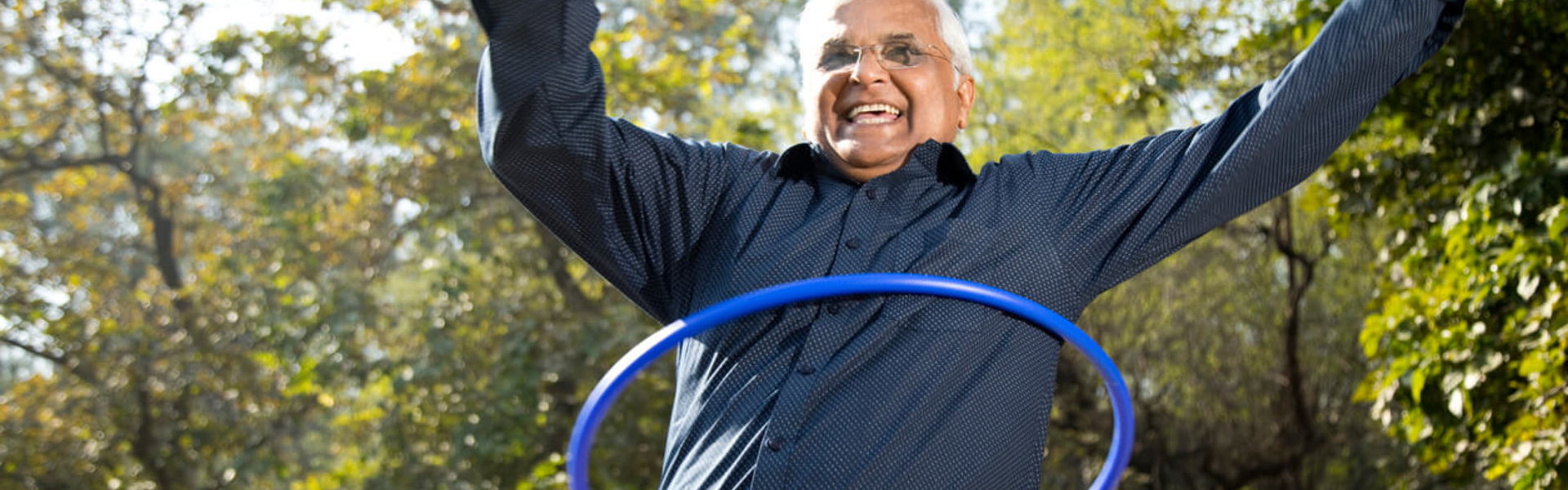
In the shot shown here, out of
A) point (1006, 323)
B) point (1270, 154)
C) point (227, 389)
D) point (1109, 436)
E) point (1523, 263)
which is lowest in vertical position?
point (227, 389)

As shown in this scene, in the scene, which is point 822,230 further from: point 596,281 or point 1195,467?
point 1195,467

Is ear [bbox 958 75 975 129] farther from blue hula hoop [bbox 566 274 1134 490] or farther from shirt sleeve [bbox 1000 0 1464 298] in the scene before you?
blue hula hoop [bbox 566 274 1134 490]

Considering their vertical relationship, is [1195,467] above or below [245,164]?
above

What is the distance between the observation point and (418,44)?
8.55m

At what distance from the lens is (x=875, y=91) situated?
2.06 metres

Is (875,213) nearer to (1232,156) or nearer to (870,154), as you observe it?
(870,154)

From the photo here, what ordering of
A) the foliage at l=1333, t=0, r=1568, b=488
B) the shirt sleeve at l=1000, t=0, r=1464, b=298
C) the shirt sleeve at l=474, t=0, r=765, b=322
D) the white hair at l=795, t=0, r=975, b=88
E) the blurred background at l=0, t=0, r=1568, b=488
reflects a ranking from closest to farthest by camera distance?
the shirt sleeve at l=474, t=0, r=765, b=322 → the shirt sleeve at l=1000, t=0, r=1464, b=298 → the white hair at l=795, t=0, r=975, b=88 → the foliage at l=1333, t=0, r=1568, b=488 → the blurred background at l=0, t=0, r=1568, b=488

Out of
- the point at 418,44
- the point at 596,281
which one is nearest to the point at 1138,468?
the point at 596,281

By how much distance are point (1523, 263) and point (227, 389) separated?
7.32m

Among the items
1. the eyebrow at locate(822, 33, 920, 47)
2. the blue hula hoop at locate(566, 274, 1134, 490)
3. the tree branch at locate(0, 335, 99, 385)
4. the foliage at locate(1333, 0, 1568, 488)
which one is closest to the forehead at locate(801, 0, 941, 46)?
the eyebrow at locate(822, 33, 920, 47)

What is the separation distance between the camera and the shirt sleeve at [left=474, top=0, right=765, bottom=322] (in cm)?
174

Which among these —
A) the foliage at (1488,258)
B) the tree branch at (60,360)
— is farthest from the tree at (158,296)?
the foliage at (1488,258)

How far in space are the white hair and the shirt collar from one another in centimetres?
15

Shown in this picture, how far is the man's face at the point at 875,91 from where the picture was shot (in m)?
2.05
